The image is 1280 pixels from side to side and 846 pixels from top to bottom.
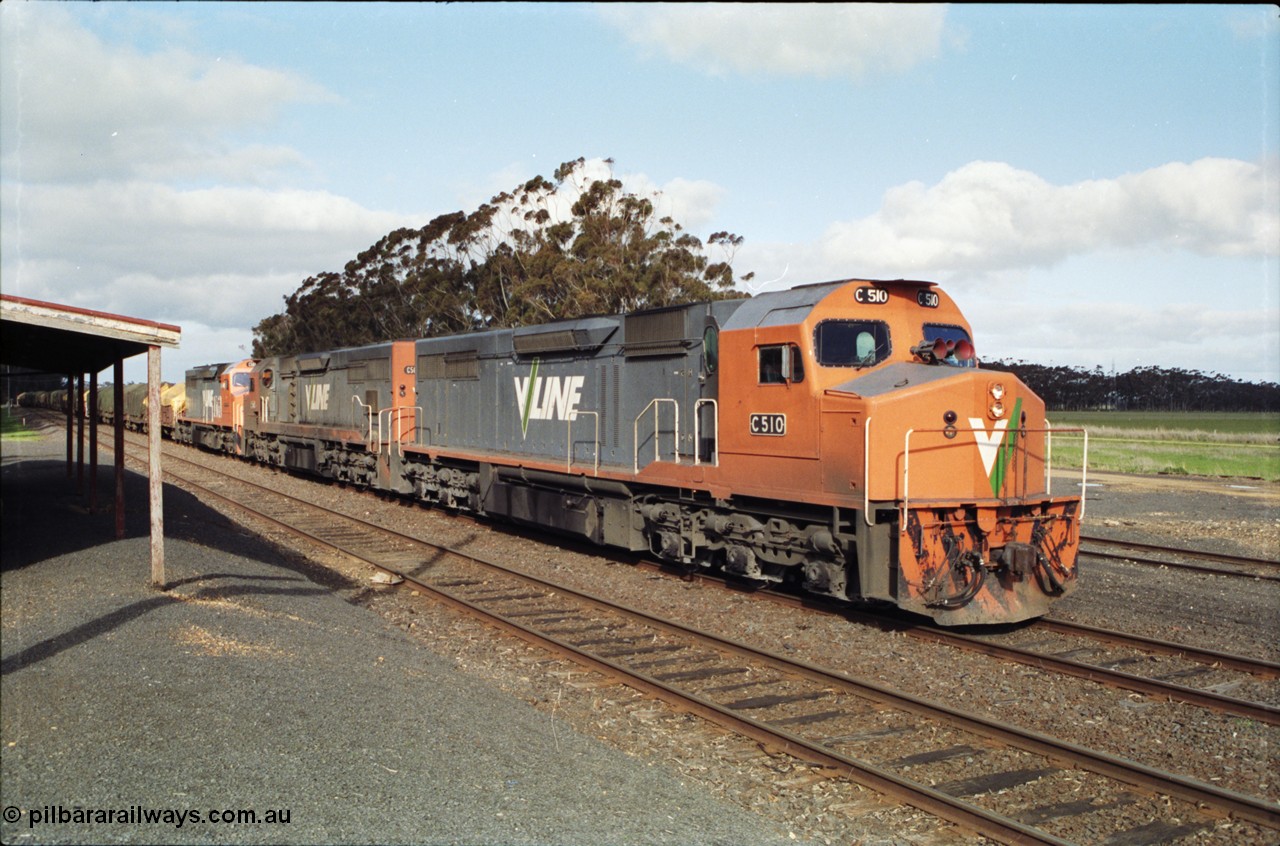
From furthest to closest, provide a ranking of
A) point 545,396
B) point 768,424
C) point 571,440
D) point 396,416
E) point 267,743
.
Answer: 1. point 396,416
2. point 545,396
3. point 571,440
4. point 768,424
5. point 267,743

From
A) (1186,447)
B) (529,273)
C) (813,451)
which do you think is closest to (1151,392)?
(1186,447)

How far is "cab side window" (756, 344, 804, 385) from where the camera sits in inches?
372

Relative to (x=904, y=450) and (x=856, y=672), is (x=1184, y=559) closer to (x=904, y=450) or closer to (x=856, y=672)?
(x=904, y=450)

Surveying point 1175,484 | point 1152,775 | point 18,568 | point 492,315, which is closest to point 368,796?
point 1152,775

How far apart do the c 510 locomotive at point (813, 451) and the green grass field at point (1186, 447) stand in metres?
13.6

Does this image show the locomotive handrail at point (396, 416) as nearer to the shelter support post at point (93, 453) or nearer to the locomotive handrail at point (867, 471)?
the shelter support post at point (93, 453)

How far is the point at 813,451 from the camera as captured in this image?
30.5 ft

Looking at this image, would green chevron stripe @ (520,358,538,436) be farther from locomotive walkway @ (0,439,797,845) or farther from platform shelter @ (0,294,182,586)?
locomotive walkway @ (0,439,797,845)

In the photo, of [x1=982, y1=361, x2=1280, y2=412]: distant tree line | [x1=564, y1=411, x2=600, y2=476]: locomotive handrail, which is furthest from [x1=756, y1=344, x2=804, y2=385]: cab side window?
[x1=982, y1=361, x2=1280, y2=412]: distant tree line

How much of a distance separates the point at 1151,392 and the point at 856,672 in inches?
2562

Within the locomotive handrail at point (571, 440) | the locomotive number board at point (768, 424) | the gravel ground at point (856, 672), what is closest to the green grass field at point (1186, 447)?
the gravel ground at point (856, 672)

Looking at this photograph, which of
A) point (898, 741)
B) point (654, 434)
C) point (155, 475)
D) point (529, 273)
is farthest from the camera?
point (529, 273)

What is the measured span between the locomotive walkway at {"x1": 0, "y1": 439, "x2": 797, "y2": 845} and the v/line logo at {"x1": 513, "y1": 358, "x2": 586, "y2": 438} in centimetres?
613

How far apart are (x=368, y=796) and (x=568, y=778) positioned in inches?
47.6
